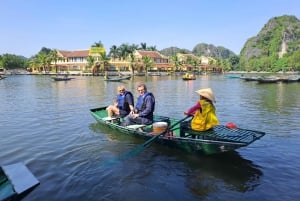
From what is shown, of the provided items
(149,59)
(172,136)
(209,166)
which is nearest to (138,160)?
(172,136)

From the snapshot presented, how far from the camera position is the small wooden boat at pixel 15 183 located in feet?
17.5

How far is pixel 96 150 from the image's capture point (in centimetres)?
1094

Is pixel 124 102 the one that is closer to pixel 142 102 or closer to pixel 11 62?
pixel 142 102

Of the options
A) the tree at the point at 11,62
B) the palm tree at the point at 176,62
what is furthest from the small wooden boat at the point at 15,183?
the tree at the point at 11,62

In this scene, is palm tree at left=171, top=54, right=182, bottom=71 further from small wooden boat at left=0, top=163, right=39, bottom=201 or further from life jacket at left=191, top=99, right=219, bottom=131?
small wooden boat at left=0, top=163, right=39, bottom=201

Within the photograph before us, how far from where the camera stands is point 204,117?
9.45 m

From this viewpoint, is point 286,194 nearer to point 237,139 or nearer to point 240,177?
point 240,177

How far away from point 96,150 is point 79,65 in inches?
3598

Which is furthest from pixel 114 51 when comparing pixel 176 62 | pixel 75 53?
pixel 176 62

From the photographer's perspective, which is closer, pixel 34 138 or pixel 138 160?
pixel 138 160

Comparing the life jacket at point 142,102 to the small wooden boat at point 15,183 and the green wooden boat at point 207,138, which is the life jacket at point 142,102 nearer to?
the green wooden boat at point 207,138

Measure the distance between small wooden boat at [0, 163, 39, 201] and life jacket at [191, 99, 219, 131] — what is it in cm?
530

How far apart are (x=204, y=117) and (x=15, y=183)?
18.8 feet

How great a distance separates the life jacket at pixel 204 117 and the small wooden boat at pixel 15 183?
208 inches
